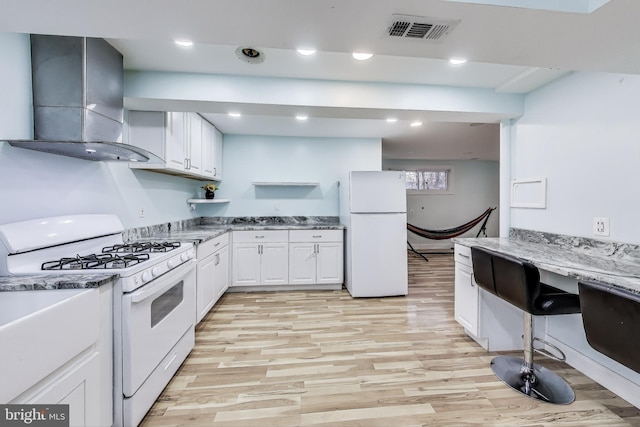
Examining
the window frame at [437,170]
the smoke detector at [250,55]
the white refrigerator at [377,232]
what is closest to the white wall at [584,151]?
the white refrigerator at [377,232]

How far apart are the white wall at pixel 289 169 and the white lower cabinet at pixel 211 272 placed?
961mm

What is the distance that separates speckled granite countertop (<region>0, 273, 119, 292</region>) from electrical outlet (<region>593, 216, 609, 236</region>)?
299 cm

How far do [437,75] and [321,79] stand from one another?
953 millimetres

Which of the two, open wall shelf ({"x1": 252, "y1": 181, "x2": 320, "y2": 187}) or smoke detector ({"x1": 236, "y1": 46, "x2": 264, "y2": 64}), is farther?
open wall shelf ({"x1": 252, "y1": 181, "x2": 320, "y2": 187})

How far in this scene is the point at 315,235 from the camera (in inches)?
138

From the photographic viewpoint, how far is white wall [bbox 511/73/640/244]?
163 cm

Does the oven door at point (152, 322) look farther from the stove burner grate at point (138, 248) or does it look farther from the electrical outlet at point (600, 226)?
the electrical outlet at point (600, 226)

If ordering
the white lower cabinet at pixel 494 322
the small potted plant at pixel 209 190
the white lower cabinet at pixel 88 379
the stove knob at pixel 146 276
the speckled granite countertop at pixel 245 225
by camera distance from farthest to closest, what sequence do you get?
the small potted plant at pixel 209 190, the speckled granite countertop at pixel 245 225, the white lower cabinet at pixel 494 322, the stove knob at pixel 146 276, the white lower cabinet at pixel 88 379

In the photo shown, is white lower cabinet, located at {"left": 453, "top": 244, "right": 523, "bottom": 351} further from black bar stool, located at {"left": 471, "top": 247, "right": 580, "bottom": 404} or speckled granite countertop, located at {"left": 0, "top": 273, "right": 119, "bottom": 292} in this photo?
speckled granite countertop, located at {"left": 0, "top": 273, "right": 119, "bottom": 292}

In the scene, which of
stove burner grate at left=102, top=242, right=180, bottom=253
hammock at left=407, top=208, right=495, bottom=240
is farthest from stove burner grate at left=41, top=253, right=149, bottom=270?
hammock at left=407, top=208, right=495, bottom=240

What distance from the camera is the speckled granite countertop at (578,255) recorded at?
4.09 feet

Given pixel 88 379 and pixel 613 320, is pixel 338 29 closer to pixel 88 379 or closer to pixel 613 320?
pixel 613 320

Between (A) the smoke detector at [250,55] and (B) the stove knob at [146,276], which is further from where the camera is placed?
(A) the smoke detector at [250,55]

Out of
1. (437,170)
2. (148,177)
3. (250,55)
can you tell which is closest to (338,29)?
(250,55)
